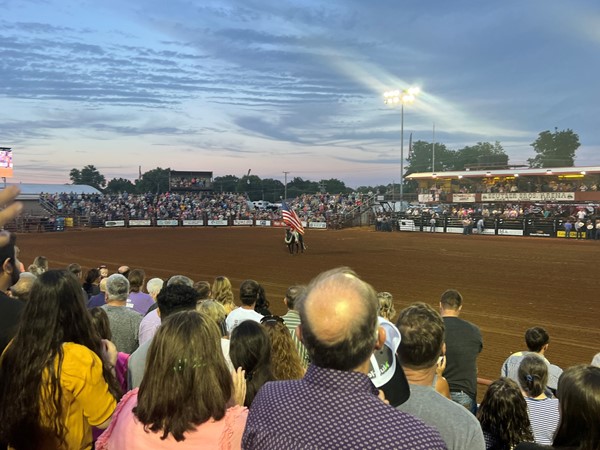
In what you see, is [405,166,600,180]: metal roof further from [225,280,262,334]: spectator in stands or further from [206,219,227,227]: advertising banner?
[225,280,262,334]: spectator in stands

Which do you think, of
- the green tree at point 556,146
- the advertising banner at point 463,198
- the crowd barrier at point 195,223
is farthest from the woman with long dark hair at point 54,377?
the green tree at point 556,146

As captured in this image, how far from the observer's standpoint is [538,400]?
4.02 meters

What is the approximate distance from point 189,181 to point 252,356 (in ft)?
264

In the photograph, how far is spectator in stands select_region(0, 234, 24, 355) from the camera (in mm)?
3186

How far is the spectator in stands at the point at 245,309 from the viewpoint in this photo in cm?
572

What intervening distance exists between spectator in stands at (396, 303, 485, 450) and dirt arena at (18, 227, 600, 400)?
19.5 ft

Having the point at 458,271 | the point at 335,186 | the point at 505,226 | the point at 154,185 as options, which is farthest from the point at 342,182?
the point at 458,271

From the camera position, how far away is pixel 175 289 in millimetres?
4508

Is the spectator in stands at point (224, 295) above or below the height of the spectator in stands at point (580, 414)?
below

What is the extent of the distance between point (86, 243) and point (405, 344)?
33878 millimetres

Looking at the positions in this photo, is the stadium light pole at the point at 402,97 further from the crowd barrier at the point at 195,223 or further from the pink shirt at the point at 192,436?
the pink shirt at the point at 192,436

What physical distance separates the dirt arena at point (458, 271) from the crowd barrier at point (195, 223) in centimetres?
1977

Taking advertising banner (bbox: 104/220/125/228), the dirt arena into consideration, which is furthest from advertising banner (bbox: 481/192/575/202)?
advertising banner (bbox: 104/220/125/228)

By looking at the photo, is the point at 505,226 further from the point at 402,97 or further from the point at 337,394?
the point at 337,394
